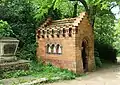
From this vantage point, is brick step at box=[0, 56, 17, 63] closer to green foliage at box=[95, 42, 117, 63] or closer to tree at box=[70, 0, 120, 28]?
tree at box=[70, 0, 120, 28]

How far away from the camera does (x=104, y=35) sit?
2667 centimetres

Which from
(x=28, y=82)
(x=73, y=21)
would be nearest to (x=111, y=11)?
(x=73, y=21)

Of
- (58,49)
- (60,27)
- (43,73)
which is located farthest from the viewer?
(58,49)

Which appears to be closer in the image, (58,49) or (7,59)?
(7,59)

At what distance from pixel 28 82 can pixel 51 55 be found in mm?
5174

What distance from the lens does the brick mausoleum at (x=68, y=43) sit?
51.3ft

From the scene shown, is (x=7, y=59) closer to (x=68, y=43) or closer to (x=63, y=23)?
(x=68, y=43)

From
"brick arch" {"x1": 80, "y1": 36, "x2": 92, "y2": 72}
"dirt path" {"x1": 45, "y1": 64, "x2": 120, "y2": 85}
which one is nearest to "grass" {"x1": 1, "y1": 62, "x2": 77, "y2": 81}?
"dirt path" {"x1": 45, "y1": 64, "x2": 120, "y2": 85}

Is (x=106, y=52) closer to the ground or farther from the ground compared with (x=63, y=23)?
closer to the ground

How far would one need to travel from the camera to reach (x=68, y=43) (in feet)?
52.1

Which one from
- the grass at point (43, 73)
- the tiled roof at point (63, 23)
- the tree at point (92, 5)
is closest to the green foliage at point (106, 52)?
the tree at point (92, 5)

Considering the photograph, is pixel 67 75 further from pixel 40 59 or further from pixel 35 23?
pixel 35 23

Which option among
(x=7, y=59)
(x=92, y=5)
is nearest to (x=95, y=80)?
(x=7, y=59)

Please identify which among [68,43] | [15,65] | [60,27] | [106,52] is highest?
[60,27]
